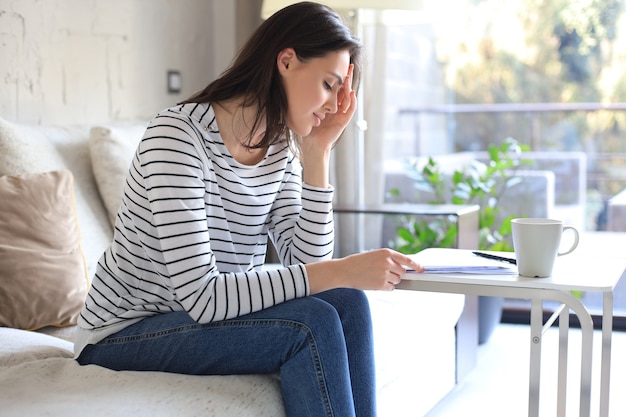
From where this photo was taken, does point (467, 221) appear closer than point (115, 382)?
No

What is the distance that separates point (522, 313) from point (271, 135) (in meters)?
2.03

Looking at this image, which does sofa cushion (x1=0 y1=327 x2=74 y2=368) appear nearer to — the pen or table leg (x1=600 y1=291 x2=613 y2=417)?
the pen

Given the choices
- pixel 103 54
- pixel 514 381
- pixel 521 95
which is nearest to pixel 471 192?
pixel 521 95

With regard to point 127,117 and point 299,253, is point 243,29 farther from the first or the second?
point 299,253

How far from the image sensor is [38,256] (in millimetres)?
1816

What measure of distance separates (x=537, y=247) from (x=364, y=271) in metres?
0.28

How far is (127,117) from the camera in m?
2.78

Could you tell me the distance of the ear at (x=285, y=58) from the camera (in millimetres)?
1477

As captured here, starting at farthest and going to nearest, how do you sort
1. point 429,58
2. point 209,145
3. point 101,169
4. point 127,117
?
point 429,58 → point 127,117 → point 101,169 → point 209,145

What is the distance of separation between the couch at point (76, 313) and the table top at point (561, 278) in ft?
1.03

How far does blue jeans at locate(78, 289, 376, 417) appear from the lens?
4.31 ft

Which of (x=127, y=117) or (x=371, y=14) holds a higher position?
(x=371, y=14)

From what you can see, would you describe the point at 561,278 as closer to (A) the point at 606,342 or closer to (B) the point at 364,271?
(A) the point at 606,342

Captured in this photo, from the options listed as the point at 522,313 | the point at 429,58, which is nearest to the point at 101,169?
the point at 429,58
